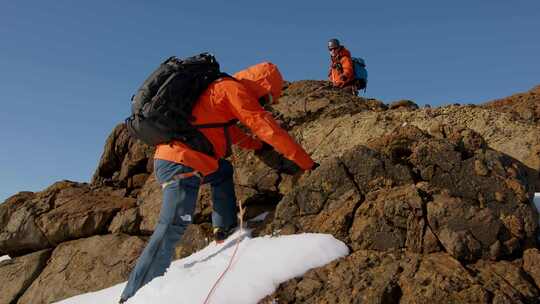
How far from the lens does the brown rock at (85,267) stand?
8.92 meters

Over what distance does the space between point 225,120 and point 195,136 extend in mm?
551

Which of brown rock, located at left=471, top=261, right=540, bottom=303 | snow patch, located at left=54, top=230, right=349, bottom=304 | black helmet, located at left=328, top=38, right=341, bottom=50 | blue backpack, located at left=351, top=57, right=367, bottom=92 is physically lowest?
brown rock, located at left=471, top=261, right=540, bottom=303

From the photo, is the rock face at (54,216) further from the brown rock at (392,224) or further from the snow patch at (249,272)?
the brown rock at (392,224)

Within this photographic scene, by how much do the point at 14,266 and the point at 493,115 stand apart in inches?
441

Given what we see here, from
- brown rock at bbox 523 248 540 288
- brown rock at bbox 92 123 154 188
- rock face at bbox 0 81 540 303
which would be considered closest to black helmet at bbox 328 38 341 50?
rock face at bbox 0 81 540 303

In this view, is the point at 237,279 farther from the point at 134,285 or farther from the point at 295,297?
the point at 134,285

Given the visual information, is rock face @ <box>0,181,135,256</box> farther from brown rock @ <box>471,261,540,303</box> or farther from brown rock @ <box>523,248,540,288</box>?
brown rock @ <box>523,248,540,288</box>

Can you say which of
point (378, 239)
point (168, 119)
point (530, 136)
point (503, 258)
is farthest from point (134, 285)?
point (530, 136)

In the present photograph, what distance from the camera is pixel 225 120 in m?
6.71

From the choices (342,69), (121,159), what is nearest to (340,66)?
(342,69)

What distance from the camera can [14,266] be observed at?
10367 mm

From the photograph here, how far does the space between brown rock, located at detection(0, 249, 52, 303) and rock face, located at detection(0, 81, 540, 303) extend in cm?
4

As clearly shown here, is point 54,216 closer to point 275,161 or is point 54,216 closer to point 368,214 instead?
point 275,161

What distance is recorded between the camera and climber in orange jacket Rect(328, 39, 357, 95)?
49.6 ft
